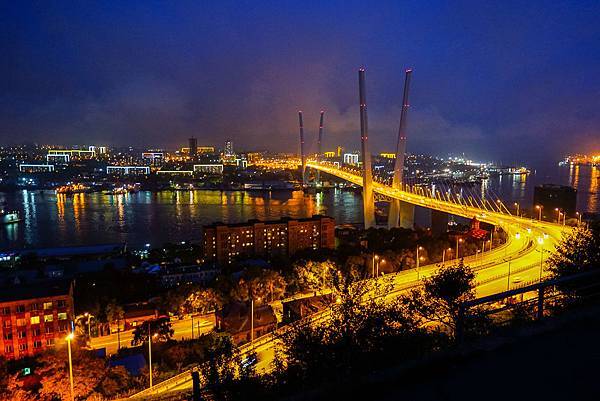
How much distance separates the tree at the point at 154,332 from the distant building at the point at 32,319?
62cm

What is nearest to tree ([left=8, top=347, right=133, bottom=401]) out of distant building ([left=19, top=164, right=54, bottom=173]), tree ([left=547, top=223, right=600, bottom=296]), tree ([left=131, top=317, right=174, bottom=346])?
tree ([left=131, top=317, right=174, bottom=346])

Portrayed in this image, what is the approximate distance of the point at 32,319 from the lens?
12.9 feet

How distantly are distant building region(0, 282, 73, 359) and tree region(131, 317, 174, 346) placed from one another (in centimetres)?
62

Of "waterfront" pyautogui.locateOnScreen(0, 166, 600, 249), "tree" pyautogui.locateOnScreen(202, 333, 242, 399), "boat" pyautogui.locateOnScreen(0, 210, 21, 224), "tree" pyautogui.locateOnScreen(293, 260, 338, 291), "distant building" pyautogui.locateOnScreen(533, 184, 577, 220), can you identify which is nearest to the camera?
"tree" pyautogui.locateOnScreen(202, 333, 242, 399)

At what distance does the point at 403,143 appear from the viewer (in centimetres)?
866

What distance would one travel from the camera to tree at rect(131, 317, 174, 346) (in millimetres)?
3861

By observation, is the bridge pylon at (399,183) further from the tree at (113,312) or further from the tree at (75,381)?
the tree at (75,381)

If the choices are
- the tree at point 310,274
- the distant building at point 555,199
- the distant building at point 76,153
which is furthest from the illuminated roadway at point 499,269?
the distant building at point 76,153

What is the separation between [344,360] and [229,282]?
13.2ft

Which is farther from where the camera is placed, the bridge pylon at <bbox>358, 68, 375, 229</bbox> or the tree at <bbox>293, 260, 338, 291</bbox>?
the bridge pylon at <bbox>358, 68, 375, 229</bbox>

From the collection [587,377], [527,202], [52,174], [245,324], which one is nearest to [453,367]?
[587,377]

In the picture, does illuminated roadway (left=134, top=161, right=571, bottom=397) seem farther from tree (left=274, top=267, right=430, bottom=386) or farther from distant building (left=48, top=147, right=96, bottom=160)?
distant building (left=48, top=147, right=96, bottom=160)

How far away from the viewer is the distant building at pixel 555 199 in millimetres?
10477

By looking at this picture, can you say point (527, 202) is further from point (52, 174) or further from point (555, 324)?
point (52, 174)
